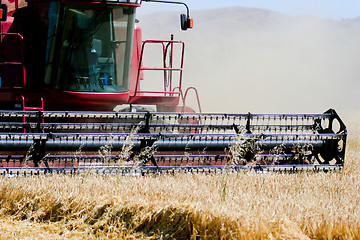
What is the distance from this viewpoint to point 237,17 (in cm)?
7550

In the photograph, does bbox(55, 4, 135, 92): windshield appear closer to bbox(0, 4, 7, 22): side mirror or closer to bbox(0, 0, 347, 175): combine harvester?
bbox(0, 0, 347, 175): combine harvester

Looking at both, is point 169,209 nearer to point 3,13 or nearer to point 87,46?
point 87,46

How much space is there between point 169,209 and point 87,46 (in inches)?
102

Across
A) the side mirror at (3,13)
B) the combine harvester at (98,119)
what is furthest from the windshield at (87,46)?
the side mirror at (3,13)

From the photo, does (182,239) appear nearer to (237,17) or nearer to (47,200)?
(47,200)

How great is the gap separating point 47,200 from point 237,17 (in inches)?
2918

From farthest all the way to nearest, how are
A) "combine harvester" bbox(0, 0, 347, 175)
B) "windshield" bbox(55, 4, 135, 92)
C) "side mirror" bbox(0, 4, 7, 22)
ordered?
1. "windshield" bbox(55, 4, 135, 92)
2. "side mirror" bbox(0, 4, 7, 22)
3. "combine harvester" bbox(0, 0, 347, 175)

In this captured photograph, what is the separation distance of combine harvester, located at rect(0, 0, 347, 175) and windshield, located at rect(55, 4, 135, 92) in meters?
0.01

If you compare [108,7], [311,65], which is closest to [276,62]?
[311,65]

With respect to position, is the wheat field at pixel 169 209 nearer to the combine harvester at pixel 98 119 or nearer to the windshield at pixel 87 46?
the combine harvester at pixel 98 119

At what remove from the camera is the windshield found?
5.37 metres

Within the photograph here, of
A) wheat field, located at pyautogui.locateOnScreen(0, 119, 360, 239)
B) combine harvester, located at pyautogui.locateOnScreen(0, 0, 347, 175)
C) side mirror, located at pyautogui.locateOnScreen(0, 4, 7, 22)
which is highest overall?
side mirror, located at pyautogui.locateOnScreen(0, 4, 7, 22)

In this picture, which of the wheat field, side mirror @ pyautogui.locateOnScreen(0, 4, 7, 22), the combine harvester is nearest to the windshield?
the combine harvester

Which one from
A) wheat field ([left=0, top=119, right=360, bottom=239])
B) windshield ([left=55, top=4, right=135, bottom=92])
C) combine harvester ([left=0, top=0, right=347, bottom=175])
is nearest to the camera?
wheat field ([left=0, top=119, right=360, bottom=239])
